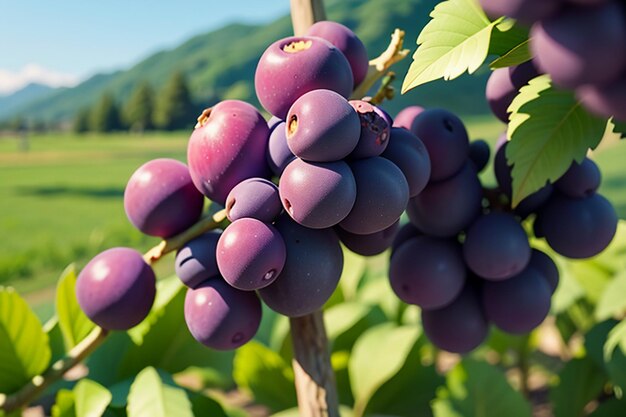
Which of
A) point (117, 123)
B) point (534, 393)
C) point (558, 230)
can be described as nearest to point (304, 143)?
point (558, 230)

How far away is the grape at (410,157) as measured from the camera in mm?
341

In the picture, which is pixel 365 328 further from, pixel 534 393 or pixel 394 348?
pixel 534 393

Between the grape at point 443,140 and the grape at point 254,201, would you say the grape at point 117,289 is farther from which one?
the grape at point 443,140

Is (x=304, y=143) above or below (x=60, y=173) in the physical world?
above

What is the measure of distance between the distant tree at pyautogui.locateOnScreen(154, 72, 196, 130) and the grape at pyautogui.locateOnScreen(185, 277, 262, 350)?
7348 mm

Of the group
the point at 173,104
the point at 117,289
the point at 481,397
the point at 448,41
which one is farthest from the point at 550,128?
the point at 173,104

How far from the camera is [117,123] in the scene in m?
8.77

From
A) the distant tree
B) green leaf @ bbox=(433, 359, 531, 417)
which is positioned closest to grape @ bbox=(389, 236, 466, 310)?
green leaf @ bbox=(433, 359, 531, 417)

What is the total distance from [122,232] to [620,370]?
1.89 metres

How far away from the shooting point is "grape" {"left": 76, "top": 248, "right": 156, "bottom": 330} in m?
0.39

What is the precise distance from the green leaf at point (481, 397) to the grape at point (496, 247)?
26cm

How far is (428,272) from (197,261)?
6.9 inches

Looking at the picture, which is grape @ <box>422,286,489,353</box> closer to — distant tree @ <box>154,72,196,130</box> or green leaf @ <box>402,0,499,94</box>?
green leaf @ <box>402,0,499,94</box>

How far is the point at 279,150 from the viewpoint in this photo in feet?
1.12
